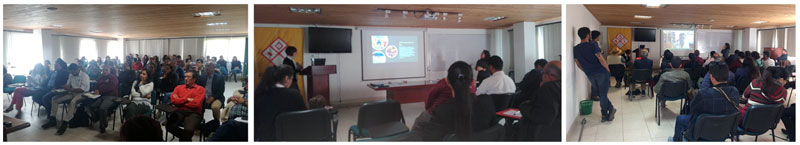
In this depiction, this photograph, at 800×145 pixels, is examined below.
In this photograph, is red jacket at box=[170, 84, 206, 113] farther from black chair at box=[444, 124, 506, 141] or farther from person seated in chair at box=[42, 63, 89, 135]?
black chair at box=[444, 124, 506, 141]

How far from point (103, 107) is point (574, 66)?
4706 millimetres

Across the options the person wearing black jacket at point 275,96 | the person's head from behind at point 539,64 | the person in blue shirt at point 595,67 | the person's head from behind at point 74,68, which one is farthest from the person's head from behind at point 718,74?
the person's head from behind at point 74,68

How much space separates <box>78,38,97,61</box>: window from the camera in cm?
468

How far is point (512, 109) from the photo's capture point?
3350 millimetres

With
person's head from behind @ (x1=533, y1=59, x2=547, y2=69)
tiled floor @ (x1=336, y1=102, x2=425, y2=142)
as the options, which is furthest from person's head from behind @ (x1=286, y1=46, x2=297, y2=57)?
person's head from behind @ (x1=533, y1=59, x2=547, y2=69)

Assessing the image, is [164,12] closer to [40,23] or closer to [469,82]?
[40,23]

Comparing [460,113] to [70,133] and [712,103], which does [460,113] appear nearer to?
[712,103]

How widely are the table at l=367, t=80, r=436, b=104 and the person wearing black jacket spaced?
0.57 metres

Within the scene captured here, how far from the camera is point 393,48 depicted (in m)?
3.16

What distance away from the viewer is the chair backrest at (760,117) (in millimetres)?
3256

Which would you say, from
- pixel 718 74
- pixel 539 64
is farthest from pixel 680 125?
pixel 539 64

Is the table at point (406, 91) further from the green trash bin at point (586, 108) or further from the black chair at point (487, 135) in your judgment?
the green trash bin at point (586, 108)

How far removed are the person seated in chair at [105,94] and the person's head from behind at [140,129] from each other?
4.09 feet

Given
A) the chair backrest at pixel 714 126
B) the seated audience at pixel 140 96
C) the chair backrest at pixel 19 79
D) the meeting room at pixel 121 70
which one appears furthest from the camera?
the chair backrest at pixel 19 79
